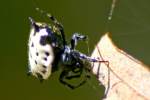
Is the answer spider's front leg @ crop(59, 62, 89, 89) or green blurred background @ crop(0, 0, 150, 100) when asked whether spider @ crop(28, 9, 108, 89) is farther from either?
green blurred background @ crop(0, 0, 150, 100)


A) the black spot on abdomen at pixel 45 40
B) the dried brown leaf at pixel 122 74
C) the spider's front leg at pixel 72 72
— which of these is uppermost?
the black spot on abdomen at pixel 45 40

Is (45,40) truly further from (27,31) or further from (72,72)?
(27,31)

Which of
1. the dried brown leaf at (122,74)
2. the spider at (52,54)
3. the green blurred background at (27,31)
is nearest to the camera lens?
the dried brown leaf at (122,74)

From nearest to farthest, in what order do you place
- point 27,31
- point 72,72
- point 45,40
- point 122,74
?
point 122,74 → point 45,40 → point 72,72 → point 27,31

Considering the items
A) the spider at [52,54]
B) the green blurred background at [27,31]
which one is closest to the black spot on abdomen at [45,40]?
the spider at [52,54]

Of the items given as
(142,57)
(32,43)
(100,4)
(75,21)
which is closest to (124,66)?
(32,43)

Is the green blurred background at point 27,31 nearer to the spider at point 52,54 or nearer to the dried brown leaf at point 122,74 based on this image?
the spider at point 52,54

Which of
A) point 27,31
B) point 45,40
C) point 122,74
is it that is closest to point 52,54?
point 45,40

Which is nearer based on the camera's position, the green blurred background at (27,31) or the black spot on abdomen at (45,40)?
the black spot on abdomen at (45,40)

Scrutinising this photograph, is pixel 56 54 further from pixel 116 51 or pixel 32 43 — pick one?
pixel 116 51
